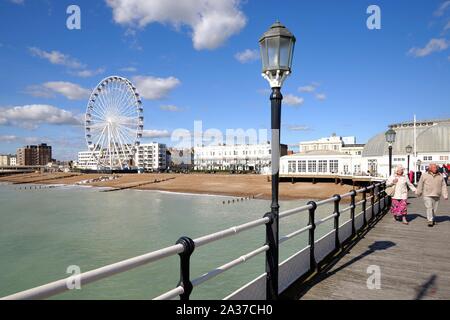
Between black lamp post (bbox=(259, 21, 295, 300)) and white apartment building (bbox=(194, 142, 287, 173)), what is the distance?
12196 cm

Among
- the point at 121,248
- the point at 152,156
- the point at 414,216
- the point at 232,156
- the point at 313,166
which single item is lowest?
the point at 121,248

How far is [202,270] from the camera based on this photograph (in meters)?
12.7

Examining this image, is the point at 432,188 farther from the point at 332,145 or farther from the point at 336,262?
the point at 332,145

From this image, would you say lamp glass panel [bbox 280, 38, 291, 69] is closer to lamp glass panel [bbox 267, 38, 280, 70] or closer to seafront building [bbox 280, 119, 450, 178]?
lamp glass panel [bbox 267, 38, 280, 70]

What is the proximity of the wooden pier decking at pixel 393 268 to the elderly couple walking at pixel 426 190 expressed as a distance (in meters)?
0.86

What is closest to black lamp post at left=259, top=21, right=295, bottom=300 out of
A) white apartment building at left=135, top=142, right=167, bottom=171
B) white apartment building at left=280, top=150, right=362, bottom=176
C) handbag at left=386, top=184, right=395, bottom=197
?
handbag at left=386, top=184, right=395, bottom=197

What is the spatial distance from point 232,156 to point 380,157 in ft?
272

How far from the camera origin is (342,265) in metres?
6.47

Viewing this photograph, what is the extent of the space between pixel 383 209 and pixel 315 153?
58.5m

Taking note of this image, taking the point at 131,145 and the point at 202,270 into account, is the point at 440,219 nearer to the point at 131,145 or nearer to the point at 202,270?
the point at 202,270

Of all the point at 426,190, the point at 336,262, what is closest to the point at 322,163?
the point at 426,190

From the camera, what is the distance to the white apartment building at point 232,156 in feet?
432

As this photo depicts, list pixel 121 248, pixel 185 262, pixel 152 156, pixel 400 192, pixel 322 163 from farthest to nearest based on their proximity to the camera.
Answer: pixel 152 156, pixel 322 163, pixel 121 248, pixel 400 192, pixel 185 262
